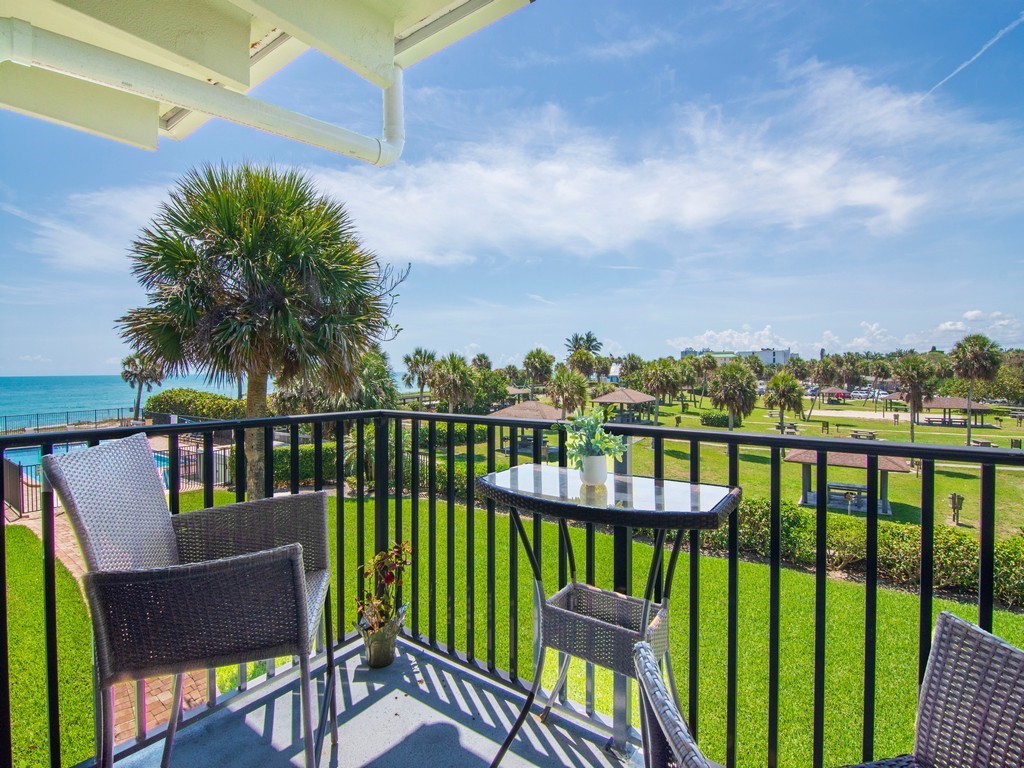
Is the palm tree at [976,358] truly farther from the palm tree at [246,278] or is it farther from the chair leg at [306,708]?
the chair leg at [306,708]

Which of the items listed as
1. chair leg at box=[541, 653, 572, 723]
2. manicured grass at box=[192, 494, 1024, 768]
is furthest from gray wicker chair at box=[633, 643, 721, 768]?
manicured grass at box=[192, 494, 1024, 768]

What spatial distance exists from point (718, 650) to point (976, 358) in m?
28.9

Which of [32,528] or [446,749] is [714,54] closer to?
[446,749]

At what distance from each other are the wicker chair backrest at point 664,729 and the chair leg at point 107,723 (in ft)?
4.32

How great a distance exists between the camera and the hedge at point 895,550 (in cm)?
1082

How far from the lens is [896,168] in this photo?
33.7 meters

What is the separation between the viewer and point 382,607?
2.20m

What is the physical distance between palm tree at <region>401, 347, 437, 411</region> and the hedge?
1875 cm

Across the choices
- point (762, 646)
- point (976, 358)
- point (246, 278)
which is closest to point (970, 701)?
point (246, 278)

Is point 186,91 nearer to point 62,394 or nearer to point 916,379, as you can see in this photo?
point 916,379

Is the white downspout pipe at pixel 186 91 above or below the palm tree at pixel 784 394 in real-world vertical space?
above

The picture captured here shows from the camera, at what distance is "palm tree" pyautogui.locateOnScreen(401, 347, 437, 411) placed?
96.9 feet

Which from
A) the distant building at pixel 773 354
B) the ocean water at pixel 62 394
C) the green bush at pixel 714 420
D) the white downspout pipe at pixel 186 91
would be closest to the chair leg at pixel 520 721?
the white downspout pipe at pixel 186 91

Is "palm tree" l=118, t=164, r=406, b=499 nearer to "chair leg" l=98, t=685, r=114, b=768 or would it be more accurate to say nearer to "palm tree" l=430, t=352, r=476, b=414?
"chair leg" l=98, t=685, r=114, b=768
